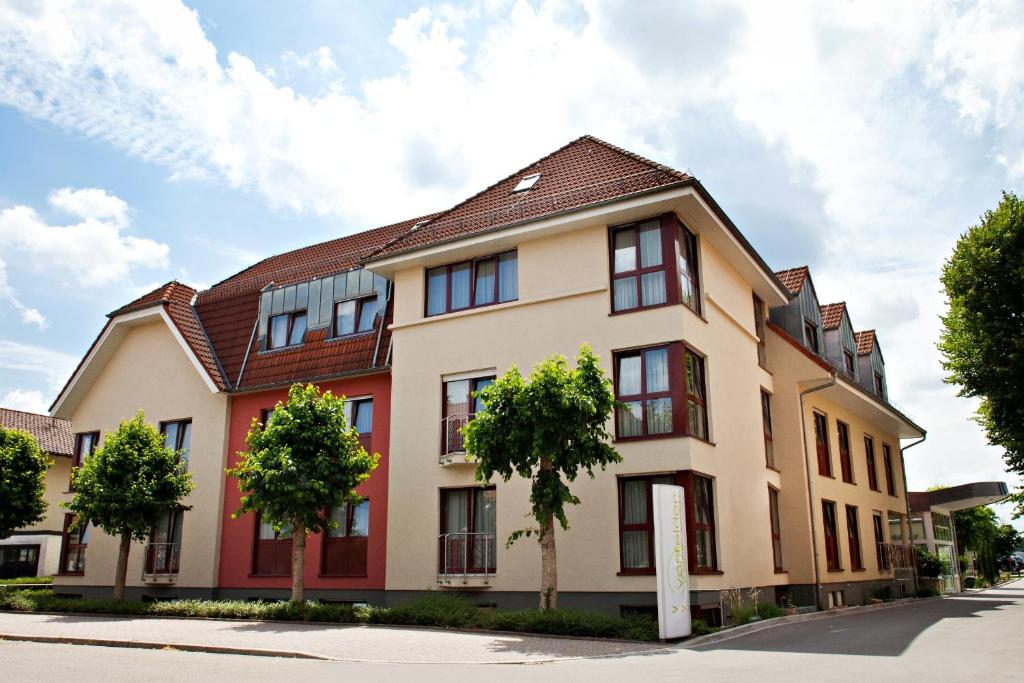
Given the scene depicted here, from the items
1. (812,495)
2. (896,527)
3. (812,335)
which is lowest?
(896,527)

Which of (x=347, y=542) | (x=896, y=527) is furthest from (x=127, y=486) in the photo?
(x=896, y=527)

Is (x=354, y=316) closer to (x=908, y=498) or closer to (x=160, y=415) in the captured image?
(x=160, y=415)

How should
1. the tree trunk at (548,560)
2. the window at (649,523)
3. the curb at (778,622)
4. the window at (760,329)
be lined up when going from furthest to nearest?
the window at (760,329) < the window at (649,523) < the tree trunk at (548,560) < the curb at (778,622)

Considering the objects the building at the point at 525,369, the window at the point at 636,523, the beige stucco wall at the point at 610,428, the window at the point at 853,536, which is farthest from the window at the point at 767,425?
the window at the point at 636,523

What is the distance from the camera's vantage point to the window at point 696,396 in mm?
16719

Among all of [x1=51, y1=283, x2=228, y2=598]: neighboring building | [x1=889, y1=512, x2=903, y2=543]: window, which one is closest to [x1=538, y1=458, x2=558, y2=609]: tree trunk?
[x1=51, y1=283, x2=228, y2=598]: neighboring building

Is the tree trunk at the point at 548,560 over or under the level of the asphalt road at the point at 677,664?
over

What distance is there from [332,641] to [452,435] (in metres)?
6.34

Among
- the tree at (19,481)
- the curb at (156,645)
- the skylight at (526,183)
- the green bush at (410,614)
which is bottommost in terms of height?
the curb at (156,645)

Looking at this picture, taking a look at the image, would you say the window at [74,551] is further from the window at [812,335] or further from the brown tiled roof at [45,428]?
the window at [812,335]

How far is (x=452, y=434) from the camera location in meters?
18.8

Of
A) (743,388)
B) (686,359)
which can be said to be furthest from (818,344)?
(686,359)

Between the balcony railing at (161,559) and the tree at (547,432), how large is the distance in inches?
474

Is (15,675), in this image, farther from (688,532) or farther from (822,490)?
(822,490)
